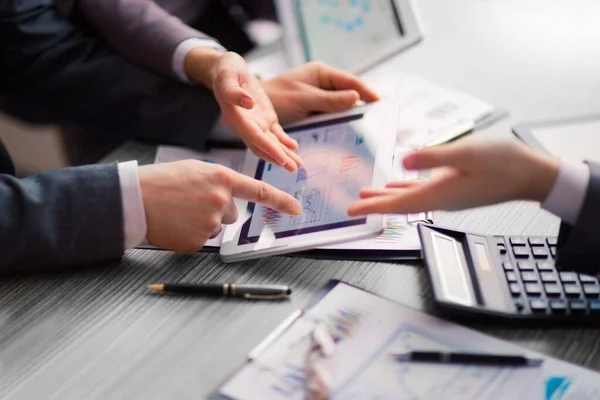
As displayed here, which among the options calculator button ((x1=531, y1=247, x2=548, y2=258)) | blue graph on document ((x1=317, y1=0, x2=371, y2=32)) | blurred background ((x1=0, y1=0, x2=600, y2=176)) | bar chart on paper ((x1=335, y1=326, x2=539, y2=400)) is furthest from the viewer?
blurred background ((x1=0, y1=0, x2=600, y2=176))

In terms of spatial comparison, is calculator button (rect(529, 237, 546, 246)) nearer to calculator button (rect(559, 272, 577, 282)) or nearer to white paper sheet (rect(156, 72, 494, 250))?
calculator button (rect(559, 272, 577, 282))

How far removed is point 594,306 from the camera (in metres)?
0.55

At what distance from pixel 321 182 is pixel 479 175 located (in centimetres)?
20

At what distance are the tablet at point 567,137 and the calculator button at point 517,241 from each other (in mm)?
177

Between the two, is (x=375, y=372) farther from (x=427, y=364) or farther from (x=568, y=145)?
(x=568, y=145)

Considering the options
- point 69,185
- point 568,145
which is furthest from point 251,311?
point 568,145

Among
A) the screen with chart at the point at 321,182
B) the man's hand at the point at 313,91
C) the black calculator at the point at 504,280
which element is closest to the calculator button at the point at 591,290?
the black calculator at the point at 504,280

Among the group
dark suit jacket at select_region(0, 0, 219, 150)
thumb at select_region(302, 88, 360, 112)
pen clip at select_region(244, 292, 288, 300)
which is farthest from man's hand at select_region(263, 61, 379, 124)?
pen clip at select_region(244, 292, 288, 300)

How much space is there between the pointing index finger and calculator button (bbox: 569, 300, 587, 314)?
0.28 m

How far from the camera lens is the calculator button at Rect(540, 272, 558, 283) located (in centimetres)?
58

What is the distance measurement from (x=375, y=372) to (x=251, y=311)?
14cm

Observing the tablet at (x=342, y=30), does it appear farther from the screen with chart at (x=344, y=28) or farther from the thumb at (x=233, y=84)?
the thumb at (x=233, y=84)

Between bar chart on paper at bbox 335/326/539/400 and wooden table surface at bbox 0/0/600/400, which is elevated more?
wooden table surface at bbox 0/0/600/400

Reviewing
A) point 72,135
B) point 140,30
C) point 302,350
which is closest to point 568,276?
point 302,350
